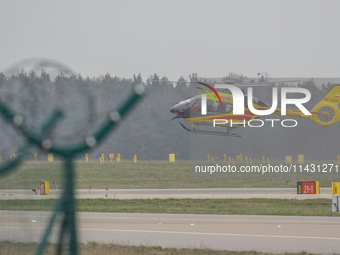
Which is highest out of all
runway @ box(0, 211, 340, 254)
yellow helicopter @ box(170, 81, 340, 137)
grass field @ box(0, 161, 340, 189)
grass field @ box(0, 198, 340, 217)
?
yellow helicopter @ box(170, 81, 340, 137)

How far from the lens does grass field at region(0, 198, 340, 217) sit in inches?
1243

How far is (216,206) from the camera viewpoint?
35.3m

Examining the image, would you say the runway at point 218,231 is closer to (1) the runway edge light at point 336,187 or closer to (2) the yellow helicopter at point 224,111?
(1) the runway edge light at point 336,187

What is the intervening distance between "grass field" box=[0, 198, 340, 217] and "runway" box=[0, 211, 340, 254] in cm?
232

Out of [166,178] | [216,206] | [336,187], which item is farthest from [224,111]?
[336,187]

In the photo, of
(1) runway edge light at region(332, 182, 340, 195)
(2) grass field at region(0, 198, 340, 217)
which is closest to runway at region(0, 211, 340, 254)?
(2) grass field at region(0, 198, 340, 217)

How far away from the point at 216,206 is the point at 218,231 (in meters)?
12.1

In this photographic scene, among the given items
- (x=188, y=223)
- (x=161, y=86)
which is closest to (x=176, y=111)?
(x=188, y=223)

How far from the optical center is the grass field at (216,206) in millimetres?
31562

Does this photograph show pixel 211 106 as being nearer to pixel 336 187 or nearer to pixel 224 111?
pixel 224 111

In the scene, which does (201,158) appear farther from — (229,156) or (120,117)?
(120,117)

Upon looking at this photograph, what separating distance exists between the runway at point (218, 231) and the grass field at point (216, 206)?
2317 mm

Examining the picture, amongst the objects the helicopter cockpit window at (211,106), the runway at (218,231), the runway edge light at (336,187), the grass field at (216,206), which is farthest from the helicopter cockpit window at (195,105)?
the runway at (218,231)

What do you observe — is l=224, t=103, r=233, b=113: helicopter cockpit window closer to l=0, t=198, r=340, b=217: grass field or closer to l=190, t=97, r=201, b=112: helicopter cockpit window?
l=190, t=97, r=201, b=112: helicopter cockpit window
